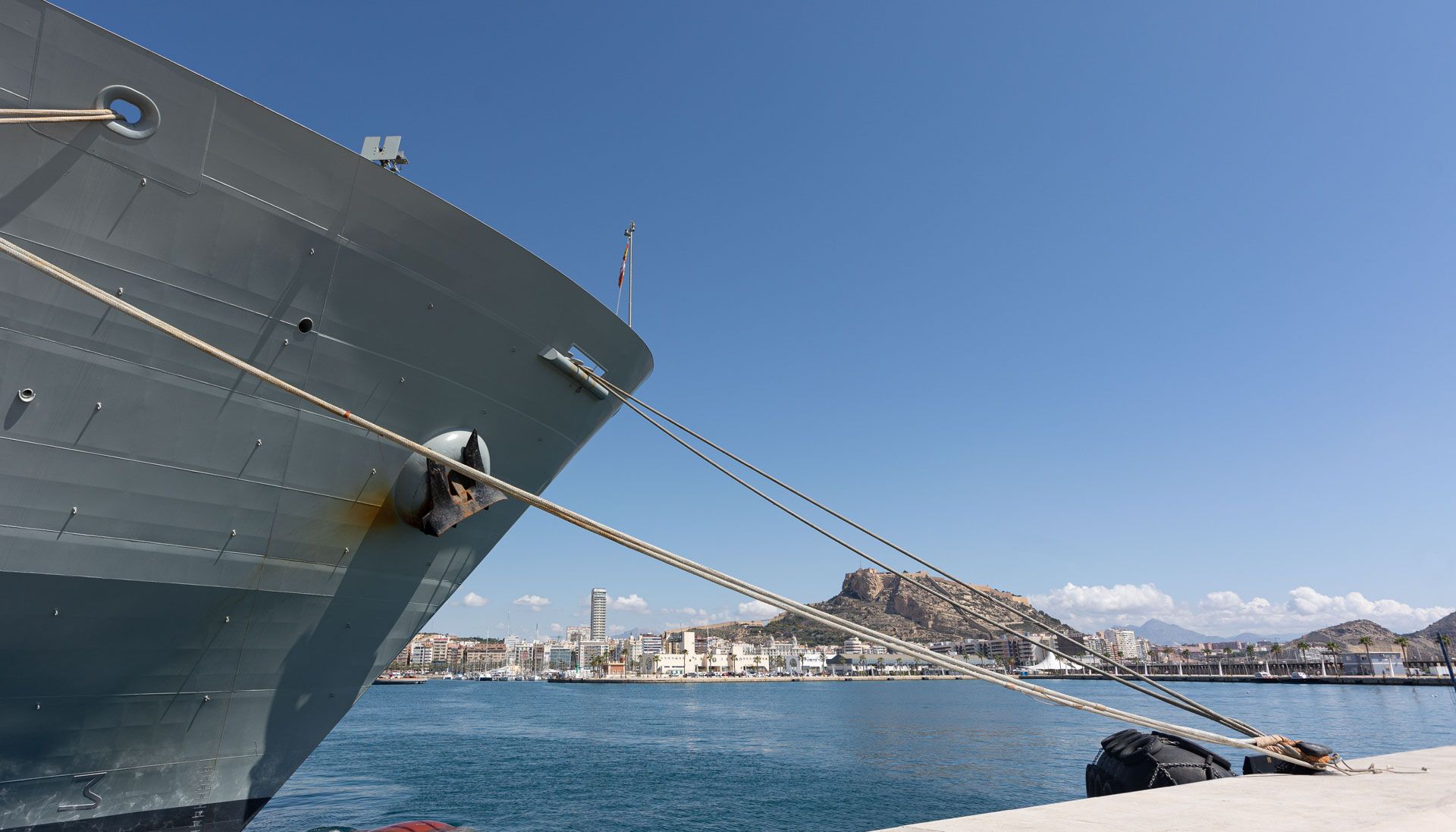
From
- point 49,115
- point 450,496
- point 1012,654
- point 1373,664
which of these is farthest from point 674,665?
point 49,115

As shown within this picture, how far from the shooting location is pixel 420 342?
289 inches

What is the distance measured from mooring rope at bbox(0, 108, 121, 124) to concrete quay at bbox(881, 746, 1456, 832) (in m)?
7.57

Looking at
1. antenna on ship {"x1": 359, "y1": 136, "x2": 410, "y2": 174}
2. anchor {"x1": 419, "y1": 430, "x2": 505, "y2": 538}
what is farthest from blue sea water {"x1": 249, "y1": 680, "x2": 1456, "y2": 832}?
antenna on ship {"x1": 359, "y1": 136, "x2": 410, "y2": 174}

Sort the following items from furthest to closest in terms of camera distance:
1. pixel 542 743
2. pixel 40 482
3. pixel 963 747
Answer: pixel 542 743, pixel 963 747, pixel 40 482

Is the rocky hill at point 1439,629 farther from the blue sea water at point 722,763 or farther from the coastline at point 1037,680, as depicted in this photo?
the blue sea water at point 722,763

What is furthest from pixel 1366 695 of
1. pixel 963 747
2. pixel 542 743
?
pixel 542 743

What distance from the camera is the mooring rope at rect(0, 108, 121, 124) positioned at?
4814 millimetres

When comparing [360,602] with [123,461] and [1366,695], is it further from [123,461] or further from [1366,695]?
[1366,695]

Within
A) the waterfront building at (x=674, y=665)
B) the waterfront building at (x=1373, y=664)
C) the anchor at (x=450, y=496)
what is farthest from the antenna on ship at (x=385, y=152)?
the waterfront building at (x=674, y=665)

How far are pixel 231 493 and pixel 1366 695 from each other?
96.0 m

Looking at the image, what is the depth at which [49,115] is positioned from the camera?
16.6 ft

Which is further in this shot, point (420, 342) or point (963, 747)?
point (963, 747)

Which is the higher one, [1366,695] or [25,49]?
[25,49]

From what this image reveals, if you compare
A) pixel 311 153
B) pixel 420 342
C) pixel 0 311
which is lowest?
pixel 0 311
